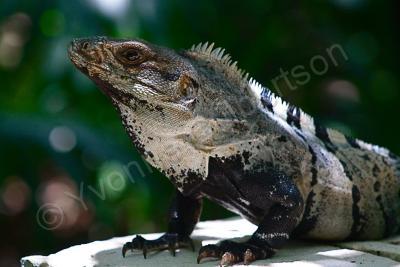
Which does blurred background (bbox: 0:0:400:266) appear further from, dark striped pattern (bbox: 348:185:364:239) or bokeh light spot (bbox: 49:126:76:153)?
dark striped pattern (bbox: 348:185:364:239)

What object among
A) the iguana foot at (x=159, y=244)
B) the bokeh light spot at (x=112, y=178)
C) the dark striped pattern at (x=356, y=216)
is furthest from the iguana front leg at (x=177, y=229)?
the bokeh light spot at (x=112, y=178)

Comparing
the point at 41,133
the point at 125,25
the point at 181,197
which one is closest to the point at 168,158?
the point at 181,197

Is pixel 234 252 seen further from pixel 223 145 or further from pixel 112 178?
pixel 112 178

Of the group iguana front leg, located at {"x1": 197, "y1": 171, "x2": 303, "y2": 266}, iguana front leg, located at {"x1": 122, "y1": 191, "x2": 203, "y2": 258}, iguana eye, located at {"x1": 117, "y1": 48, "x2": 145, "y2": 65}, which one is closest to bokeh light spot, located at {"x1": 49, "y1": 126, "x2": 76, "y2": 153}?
iguana front leg, located at {"x1": 122, "y1": 191, "x2": 203, "y2": 258}

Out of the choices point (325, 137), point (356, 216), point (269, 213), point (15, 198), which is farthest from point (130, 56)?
point (15, 198)

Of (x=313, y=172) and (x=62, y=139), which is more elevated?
(x=62, y=139)

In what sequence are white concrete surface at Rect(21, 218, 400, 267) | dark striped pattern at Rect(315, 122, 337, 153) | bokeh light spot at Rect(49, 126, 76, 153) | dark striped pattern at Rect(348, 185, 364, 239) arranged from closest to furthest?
1. white concrete surface at Rect(21, 218, 400, 267)
2. dark striped pattern at Rect(348, 185, 364, 239)
3. dark striped pattern at Rect(315, 122, 337, 153)
4. bokeh light spot at Rect(49, 126, 76, 153)
